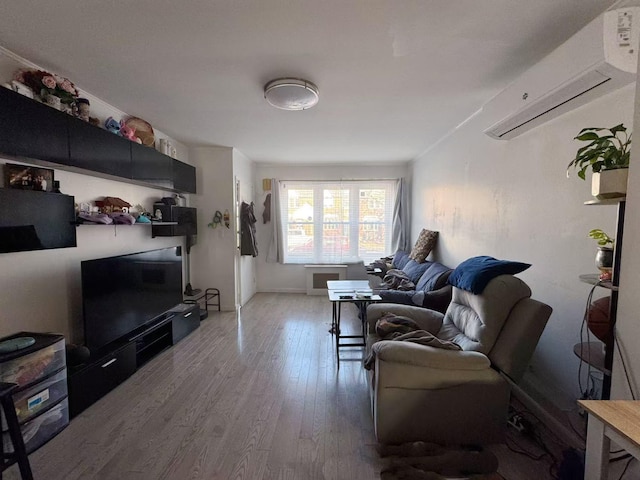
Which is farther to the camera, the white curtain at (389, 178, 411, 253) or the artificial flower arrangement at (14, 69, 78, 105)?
the white curtain at (389, 178, 411, 253)

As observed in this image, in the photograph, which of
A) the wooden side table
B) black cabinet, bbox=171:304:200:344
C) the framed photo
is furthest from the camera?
black cabinet, bbox=171:304:200:344

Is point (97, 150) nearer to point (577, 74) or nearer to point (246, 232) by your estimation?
point (246, 232)

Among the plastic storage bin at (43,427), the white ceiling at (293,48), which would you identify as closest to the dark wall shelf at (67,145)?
the white ceiling at (293,48)

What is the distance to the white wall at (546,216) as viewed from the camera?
1757mm

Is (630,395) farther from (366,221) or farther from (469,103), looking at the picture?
(366,221)

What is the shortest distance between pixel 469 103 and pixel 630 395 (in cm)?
238

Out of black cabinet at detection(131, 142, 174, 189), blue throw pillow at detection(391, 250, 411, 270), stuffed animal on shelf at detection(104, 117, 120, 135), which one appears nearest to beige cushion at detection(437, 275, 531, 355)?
blue throw pillow at detection(391, 250, 411, 270)

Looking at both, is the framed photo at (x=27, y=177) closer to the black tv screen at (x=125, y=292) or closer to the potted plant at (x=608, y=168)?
the black tv screen at (x=125, y=292)

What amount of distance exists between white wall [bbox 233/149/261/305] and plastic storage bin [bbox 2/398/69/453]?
2.74m

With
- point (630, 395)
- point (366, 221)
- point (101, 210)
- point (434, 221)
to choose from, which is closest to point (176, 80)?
point (101, 210)

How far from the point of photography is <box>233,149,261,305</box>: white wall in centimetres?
456

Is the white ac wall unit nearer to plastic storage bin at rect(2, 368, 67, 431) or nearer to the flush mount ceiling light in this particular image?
the flush mount ceiling light

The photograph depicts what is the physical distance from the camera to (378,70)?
2064mm

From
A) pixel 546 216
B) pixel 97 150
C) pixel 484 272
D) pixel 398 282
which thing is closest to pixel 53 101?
pixel 97 150
